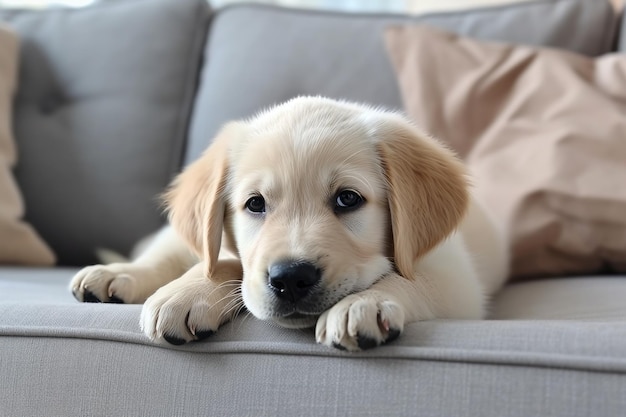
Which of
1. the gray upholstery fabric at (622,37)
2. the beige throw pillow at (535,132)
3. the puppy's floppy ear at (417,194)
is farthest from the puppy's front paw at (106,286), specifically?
the gray upholstery fabric at (622,37)

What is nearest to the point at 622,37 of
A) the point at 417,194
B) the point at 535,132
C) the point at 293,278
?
the point at 535,132

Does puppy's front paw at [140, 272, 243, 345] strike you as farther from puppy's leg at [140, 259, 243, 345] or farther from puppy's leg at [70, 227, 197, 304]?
puppy's leg at [70, 227, 197, 304]

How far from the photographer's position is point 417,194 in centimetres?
148

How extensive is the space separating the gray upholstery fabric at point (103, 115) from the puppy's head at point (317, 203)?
951mm

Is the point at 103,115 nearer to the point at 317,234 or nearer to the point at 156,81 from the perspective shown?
the point at 156,81

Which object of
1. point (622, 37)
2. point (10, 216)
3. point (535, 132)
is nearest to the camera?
point (535, 132)

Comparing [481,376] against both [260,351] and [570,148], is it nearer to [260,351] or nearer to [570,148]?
[260,351]

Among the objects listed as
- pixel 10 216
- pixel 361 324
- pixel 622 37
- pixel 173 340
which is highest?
pixel 622 37

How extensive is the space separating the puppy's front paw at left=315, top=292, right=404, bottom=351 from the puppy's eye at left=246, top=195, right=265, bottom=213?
365 millimetres

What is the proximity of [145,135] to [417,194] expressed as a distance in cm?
139

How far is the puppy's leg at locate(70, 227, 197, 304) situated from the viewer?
1573mm

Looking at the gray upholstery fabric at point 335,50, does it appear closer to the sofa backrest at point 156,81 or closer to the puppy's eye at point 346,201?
the sofa backrest at point 156,81

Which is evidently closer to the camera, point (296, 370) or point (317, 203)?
point (296, 370)

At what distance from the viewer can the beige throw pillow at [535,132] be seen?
2043 millimetres
